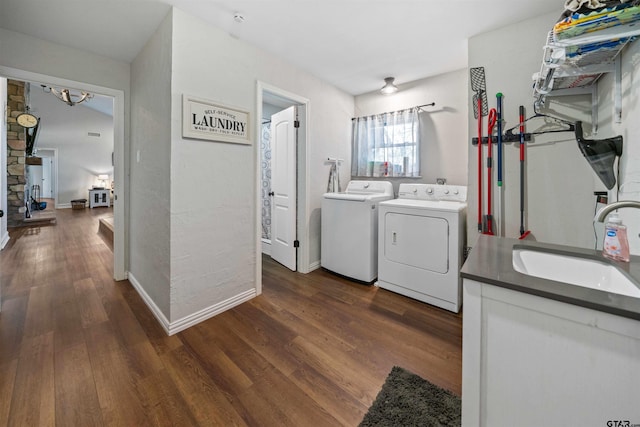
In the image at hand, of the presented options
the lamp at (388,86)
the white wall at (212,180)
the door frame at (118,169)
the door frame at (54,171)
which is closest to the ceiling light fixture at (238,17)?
the white wall at (212,180)

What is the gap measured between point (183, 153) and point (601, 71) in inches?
104

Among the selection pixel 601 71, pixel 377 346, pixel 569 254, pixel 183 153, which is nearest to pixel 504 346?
pixel 569 254

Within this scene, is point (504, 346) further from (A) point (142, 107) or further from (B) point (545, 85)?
(A) point (142, 107)

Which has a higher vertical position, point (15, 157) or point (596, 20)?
point (15, 157)

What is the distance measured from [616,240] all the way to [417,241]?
56.9 inches

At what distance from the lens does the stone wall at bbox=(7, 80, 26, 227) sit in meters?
4.79

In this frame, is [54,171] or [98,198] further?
[98,198]

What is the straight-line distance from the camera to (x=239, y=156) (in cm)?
225

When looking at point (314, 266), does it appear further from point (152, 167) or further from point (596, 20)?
point (596, 20)

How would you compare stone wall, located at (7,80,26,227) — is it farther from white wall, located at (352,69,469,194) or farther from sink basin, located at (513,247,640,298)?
sink basin, located at (513,247,640,298)

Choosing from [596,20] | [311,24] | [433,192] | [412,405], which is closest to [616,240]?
[596,20]

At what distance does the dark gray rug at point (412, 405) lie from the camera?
121 centimetres

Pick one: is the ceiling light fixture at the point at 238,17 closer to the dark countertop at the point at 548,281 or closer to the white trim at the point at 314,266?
the dark countertop at the point at 548,281

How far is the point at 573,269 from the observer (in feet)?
3.38
